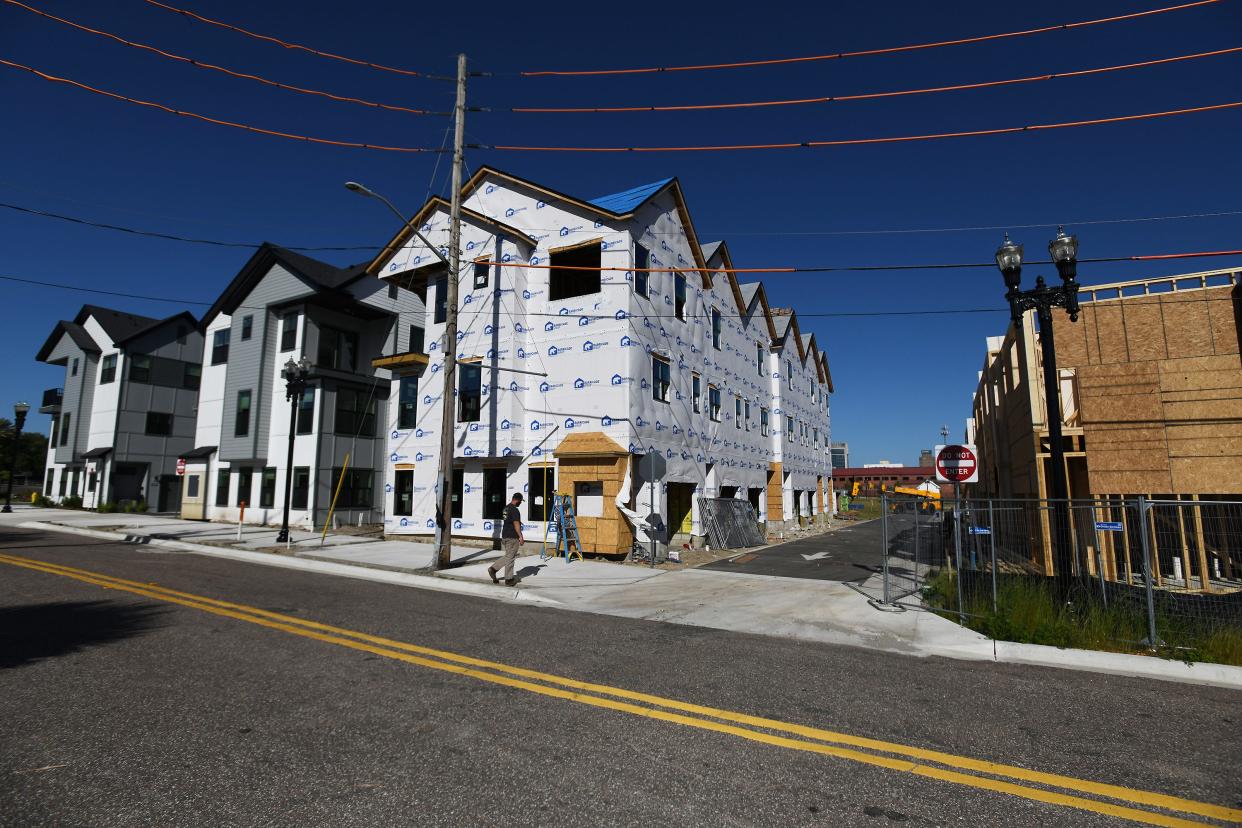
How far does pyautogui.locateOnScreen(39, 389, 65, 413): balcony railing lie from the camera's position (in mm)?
40594

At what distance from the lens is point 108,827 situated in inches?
125

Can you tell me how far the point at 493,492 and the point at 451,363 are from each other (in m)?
6.61

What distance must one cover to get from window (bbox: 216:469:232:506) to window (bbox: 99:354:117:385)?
1322 centimetres

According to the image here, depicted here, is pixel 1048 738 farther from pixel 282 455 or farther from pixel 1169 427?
pixel 282 455

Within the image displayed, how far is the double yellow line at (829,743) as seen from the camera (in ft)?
12.0

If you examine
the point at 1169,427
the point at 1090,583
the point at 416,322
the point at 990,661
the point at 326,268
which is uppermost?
the point at 326,268

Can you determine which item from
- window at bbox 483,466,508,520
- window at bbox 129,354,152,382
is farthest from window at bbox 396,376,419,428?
window at bbox 129,354,152,382

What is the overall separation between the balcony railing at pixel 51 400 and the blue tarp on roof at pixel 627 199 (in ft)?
139

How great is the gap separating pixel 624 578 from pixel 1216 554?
1153 cm

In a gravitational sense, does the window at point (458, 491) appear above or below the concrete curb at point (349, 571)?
above

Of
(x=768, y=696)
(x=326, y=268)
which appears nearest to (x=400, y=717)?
(x=768, y=696)

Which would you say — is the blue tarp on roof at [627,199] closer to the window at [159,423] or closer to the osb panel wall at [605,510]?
the osb panel wall at [605,510]

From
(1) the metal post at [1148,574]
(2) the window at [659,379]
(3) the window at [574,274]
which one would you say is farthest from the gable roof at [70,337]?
(1) the metal post at [1148,574]

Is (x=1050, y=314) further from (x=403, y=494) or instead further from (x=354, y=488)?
(x=354, y=488)
